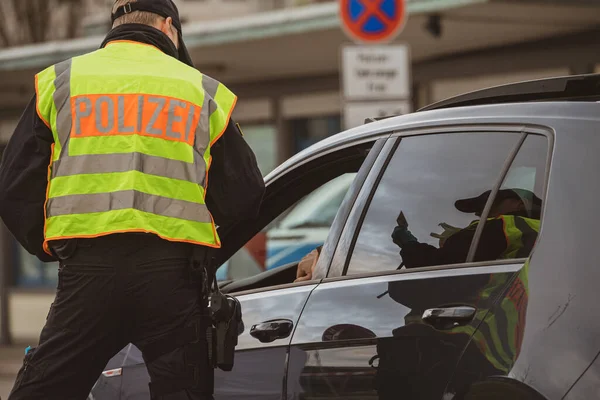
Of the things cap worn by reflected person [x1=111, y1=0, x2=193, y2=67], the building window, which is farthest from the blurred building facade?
cap worn by reflected person [x1=111, y1=0, x2=193, y2=67]

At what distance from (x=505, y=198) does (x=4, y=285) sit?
15451 mm

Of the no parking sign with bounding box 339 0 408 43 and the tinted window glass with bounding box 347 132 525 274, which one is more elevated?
the tinted window glass with bounding box 347 132 525 274

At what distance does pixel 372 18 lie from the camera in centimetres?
947

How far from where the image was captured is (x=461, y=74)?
13344mm

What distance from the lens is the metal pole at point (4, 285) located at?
17562 millimetres

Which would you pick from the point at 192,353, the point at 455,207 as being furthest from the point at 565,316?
the point at 192,353

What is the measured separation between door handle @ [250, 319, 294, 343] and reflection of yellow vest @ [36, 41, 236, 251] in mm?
370

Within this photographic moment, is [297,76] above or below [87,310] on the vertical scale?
below

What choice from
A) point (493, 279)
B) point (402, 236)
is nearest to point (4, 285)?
point (402, 236)

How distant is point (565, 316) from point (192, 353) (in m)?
1.12

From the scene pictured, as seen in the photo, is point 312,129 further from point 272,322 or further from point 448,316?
point 448,316

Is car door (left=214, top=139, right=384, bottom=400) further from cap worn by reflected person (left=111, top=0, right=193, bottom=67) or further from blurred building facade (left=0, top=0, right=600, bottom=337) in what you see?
blurred building facade (left=0, top=0, right=600, bottom=337)

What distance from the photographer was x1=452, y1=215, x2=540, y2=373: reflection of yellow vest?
311 centimetres

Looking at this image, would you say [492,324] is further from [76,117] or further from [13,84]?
[13,84]
